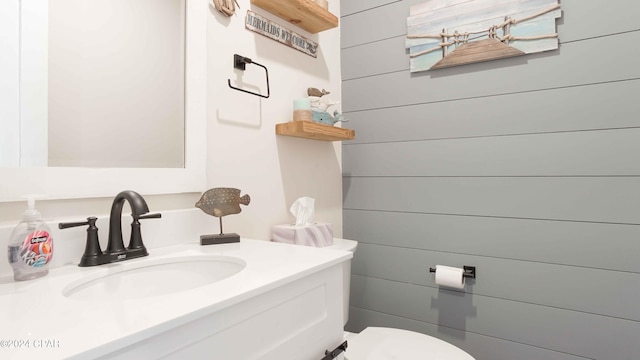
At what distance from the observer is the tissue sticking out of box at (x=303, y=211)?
4.52 feet

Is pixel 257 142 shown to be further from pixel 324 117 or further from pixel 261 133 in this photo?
pixel 324 117

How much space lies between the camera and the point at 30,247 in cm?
68

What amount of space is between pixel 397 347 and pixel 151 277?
0.86 meters

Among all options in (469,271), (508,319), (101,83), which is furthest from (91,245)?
(508,319)

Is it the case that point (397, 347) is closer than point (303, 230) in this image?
Yes

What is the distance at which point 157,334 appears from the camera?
47cm

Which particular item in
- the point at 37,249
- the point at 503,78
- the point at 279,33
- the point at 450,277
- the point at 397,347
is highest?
the point at 279,33

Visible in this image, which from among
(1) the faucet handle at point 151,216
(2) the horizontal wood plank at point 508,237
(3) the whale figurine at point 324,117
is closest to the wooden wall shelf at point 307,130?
(3) the whale figurine at point 324,117

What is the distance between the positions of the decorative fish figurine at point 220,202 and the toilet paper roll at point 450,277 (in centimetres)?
93

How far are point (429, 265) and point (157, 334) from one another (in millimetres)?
1370

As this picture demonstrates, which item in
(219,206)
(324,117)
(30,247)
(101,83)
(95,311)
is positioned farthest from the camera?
(324,117)

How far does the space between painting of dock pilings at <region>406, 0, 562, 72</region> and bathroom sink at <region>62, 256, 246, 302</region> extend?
1.30 meters

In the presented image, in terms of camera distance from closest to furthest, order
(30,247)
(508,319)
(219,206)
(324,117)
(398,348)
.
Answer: (30,247) < (219,206) < (398,348) < (508,319) < (324,117)

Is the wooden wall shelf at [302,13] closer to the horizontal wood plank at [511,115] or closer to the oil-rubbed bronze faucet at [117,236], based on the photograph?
the horizontal wood plank at [511,115]
